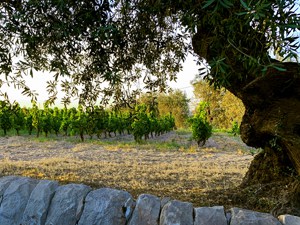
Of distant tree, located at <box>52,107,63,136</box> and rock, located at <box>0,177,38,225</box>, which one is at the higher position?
distant tree, located at <box>52,107,63,136</box>

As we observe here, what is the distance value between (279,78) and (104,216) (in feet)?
9.53

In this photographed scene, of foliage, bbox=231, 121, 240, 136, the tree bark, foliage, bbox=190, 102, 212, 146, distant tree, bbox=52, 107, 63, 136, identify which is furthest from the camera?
distant tree, bbox=52, 107, 63, 136

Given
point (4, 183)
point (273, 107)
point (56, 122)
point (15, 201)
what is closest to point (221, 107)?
point (56, 122)

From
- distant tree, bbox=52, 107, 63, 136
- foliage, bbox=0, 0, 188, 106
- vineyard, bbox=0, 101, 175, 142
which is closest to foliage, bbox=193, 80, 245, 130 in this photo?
vineyard, bbox=0, 101, 175, 142

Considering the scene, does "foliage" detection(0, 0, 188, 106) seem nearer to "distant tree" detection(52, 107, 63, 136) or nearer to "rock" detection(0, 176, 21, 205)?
"rock" detection(0, 176, 21, 205)

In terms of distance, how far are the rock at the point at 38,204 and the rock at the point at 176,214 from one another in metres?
1.22

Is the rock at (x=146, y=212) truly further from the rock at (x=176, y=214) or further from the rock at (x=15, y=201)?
the rock at (x=15, y=201)

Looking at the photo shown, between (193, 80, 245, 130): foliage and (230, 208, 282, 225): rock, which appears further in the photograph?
(193, 80, 245, 130): foliage

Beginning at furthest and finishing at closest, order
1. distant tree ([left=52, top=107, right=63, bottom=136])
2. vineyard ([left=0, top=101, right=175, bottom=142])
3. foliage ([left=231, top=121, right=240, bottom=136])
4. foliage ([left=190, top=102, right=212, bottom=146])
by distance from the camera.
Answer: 1. distant tree ([left=52, top=107, right=63, bottom=136])
2. vineyard ([left=0, top=101, right=175, bottom=142])
3. foliage ([left=190, top=102, right=212, bottom=146])
4. foliage ([left=231, top=121, right=240, bottom=136])

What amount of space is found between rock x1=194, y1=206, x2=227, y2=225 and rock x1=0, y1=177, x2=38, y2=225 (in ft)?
5.93

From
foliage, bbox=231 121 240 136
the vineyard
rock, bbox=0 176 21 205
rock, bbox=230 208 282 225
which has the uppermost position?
the vineyard

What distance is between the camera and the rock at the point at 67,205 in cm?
339

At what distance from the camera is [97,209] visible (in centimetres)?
331

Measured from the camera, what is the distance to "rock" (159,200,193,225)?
3.05 metres
